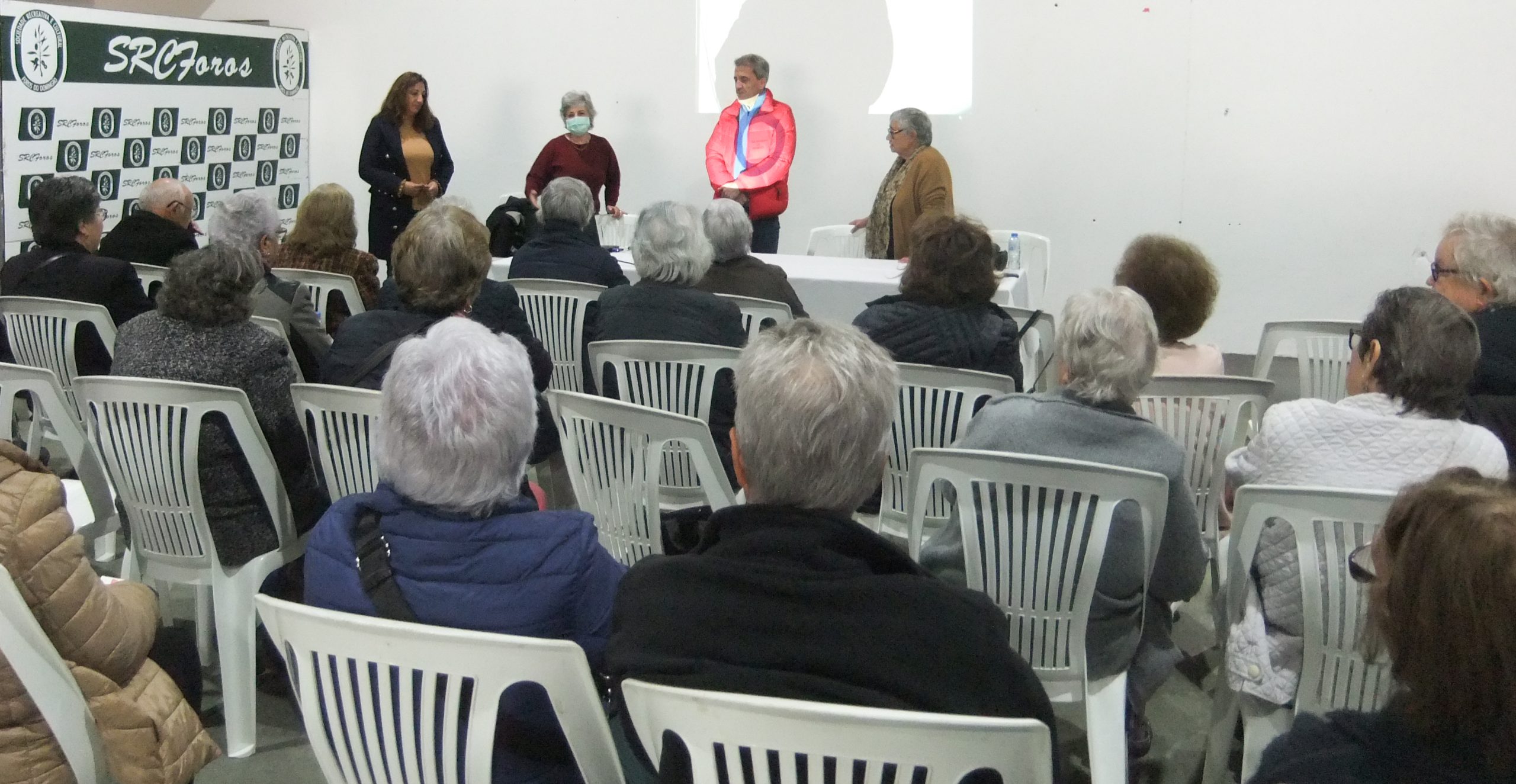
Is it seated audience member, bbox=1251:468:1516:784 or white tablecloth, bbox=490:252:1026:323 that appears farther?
white tablecloth, bbox=490:252:1026:323

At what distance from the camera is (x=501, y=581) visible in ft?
4.93

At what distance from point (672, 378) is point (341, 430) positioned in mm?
808

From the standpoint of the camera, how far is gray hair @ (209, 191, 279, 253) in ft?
11.3

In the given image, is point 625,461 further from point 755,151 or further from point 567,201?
point 755,151

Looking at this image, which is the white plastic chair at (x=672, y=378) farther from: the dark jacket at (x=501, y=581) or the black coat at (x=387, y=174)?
the black coat at (x=387, y=174)

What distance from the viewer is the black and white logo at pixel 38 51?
5.97m

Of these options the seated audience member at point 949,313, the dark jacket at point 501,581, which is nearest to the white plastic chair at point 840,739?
the dark jacket at point 501,581

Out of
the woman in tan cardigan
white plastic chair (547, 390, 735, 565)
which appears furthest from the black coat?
white plastic chair (547, 390, 735, 565)

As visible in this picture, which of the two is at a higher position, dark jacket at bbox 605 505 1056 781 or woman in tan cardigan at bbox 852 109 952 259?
woman in tan cardigan at bbox 852 109 952 259

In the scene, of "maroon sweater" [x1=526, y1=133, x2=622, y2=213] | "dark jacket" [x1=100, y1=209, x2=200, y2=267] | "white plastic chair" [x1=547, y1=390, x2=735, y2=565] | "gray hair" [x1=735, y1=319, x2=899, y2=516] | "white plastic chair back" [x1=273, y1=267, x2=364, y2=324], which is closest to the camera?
"gray hair" [x1=735, y1=319, x2=899, y2=516]

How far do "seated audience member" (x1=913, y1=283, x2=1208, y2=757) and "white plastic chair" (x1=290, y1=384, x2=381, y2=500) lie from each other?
3.73 ft

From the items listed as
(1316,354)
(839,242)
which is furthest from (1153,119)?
(1316,354)

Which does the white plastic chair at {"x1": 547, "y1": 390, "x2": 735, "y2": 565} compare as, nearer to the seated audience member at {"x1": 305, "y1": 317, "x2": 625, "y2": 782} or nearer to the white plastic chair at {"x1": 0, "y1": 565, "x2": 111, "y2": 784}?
the seated audience member at {"x1": 305, "y1": 317, "x2": 625, "y2": 782}

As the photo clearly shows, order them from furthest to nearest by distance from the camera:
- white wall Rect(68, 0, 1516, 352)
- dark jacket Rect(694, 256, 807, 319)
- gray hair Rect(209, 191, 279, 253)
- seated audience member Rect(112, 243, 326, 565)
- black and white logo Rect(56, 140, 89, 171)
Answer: black and white logo Rect(56, 140, 89, 171) → white wall Rect(68, 0, 1516, 352) → dark jacket Rect(694, 256, 807, 319) → gray hair Rect(209, 191, 279, 253) → seated audience member Rect(112, 243, 326, 565)
